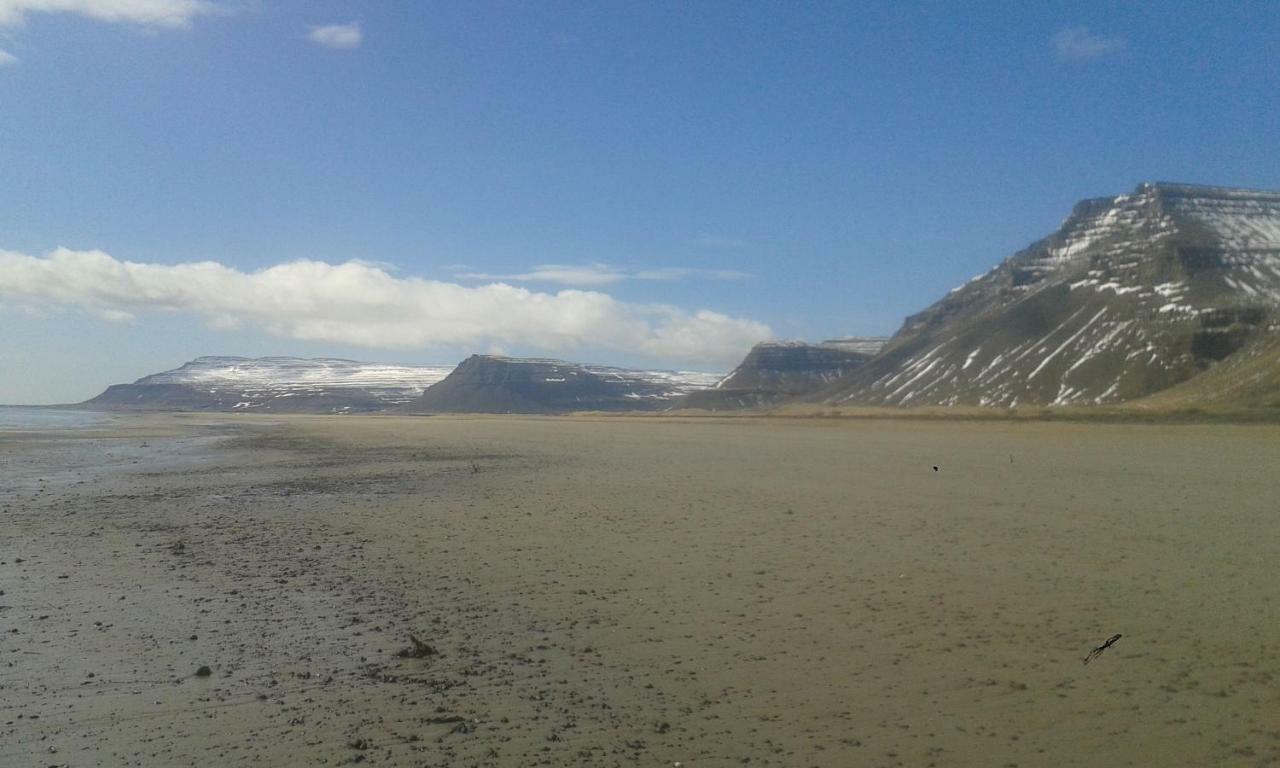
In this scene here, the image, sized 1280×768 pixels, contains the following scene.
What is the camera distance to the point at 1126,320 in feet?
477

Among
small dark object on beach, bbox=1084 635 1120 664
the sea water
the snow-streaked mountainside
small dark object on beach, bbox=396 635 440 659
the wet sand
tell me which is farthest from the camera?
the snow-streaked mountainside

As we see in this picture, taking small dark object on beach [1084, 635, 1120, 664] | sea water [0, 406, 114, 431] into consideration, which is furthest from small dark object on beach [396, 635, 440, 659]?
sea water [0, 406, 114, 431]

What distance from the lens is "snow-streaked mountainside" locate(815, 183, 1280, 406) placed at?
417 ft

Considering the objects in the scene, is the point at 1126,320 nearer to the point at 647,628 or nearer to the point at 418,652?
the point at 647,628

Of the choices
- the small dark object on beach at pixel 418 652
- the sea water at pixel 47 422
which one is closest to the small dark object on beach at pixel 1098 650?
the small dark object on beach at pixel 418 652

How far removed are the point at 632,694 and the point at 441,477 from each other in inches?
873

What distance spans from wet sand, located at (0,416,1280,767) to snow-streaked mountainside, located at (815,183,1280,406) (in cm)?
12100

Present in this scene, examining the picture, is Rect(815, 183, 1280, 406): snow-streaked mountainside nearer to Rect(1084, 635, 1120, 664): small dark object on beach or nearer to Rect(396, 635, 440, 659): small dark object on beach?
Rect(1084, 635, 1120, 664): small dark object on beach

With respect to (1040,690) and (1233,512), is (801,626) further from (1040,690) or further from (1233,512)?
(1233,512)

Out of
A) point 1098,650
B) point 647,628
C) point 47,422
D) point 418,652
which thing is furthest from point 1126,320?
point 418,652

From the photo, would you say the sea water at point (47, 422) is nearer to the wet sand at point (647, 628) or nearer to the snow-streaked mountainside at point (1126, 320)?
the wet sand at point (647, 628)

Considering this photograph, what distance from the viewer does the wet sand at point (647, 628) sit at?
22.5 feet

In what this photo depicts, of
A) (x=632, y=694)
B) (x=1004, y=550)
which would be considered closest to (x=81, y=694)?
(x=632, y=694)

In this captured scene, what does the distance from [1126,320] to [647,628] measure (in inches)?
6313
